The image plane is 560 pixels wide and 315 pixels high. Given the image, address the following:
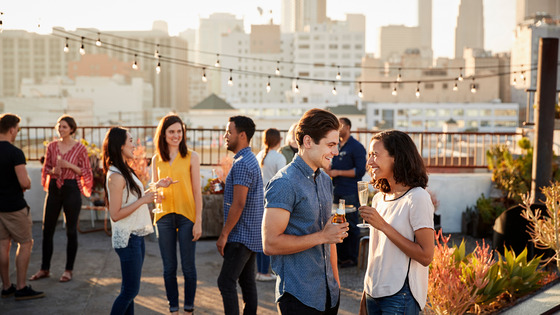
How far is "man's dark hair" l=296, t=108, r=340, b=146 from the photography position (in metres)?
2.72

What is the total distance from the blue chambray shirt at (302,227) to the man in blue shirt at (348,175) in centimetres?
405

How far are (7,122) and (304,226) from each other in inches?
152

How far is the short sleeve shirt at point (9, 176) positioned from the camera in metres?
5.39

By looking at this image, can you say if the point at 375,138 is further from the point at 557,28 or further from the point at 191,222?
the point at 557,28

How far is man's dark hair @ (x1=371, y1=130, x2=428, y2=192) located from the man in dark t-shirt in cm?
381

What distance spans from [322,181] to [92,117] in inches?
3235

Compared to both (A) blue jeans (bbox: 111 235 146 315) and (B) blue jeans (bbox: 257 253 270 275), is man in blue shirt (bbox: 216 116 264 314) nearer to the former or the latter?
(A) blue jeans (bbox: 111 235 146 315)

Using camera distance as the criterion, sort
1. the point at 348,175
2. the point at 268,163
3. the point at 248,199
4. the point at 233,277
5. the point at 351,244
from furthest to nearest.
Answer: the point at 351,244, the point at 348,175, the point at 268,163, the point at 248,199, the point at 233,277

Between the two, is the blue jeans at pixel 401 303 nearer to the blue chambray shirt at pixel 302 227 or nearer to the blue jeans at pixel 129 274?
the blue chambray shirt at pixel 302 227

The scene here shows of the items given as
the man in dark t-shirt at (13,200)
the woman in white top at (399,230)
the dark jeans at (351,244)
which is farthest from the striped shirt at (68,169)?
the woman in white top at (399,230)

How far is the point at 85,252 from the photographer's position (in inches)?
309

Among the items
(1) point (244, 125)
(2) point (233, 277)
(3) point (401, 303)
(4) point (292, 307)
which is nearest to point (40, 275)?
(2) point (233, 277)

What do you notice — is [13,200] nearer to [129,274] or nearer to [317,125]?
[129,274]

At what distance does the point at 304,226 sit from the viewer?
272 centimetres
